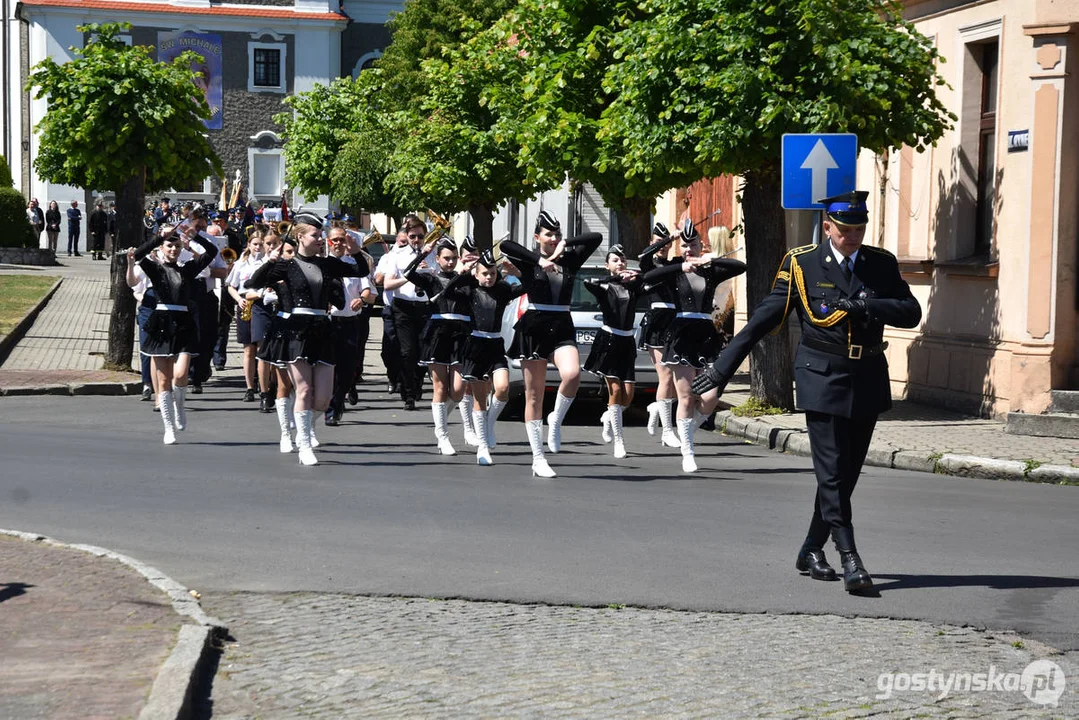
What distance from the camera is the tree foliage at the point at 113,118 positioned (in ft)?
62.1

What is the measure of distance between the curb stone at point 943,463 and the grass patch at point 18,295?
41.6 feet

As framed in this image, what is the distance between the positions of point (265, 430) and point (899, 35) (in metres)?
7.10

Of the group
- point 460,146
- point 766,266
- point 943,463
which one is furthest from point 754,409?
point 460,146

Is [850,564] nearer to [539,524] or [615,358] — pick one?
[539,524]

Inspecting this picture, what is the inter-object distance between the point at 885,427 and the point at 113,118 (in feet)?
33.5

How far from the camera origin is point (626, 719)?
5.23 m

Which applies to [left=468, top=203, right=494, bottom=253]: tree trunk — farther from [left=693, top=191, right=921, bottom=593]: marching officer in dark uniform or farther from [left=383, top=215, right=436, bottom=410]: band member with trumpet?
[left=693, top=191, right=921, bottom=593]: marching officer in dark uniform

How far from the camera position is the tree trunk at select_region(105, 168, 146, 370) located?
19.1 meters

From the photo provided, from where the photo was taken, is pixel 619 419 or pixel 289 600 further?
pixel 619 419

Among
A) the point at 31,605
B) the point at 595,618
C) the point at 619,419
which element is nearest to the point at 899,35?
the point at 619,419

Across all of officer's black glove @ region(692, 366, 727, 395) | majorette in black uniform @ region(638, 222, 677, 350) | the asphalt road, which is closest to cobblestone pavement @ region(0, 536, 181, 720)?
A: the asphalt road

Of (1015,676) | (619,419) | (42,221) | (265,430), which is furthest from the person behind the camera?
(42,221)

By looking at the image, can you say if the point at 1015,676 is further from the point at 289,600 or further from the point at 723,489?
the point at 723,489

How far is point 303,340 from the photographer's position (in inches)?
469
